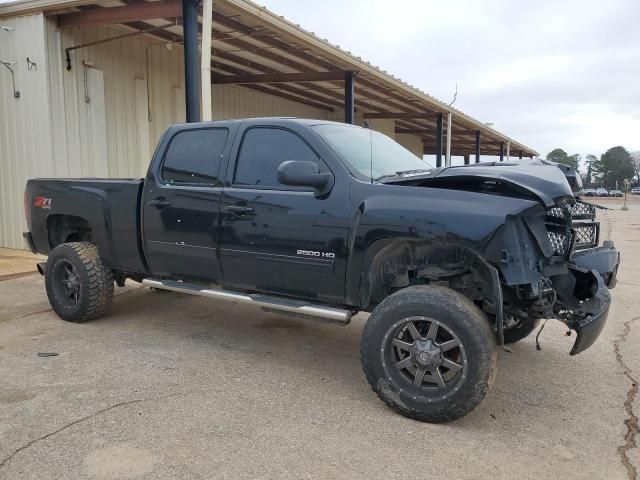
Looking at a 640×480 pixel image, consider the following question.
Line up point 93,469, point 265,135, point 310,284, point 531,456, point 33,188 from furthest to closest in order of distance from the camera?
point 33,188
point 265,135
point 310,284
point 531,456
point 93,469

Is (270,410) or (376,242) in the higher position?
(376,242)

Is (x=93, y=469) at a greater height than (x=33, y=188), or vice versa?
(x=33, y=188)

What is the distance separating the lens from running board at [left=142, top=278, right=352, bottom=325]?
12.4ft

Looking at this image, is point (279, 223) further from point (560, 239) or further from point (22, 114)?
point (22, 114)

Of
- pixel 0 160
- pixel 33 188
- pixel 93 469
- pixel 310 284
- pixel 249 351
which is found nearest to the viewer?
pixel 93 469

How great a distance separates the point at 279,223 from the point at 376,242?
2.56 feet

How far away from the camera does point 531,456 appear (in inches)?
116

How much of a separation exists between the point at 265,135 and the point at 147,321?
96.4 inches

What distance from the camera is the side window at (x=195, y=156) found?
4.48 metres

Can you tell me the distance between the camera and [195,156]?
463 centimetres

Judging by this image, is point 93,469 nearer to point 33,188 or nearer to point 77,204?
point 77,204

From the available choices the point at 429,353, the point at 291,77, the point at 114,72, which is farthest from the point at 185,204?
the point at 291,77

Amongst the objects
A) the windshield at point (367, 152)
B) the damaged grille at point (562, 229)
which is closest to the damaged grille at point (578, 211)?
the damaged grille at point (562, 229)

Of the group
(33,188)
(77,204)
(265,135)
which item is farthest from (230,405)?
(33,188)
